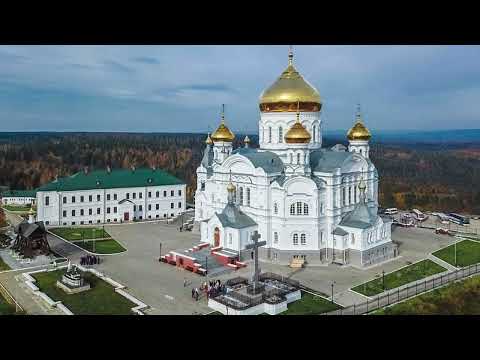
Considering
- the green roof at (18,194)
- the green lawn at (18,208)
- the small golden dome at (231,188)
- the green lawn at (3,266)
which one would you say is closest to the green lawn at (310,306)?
the small golden dome at (231,188)

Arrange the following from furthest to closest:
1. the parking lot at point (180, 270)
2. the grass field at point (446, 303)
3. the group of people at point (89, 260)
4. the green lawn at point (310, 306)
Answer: the group of people at point (89, 260) < the parking lot at point (180, 270) < the grass field at point (446, 303) < the green lawn at point (310, 306)

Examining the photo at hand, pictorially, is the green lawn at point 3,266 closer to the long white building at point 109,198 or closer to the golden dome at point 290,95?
the long white building at point 109,198

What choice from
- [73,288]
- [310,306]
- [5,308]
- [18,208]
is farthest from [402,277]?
[18,208]

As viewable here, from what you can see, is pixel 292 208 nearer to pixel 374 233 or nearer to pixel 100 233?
pixel 374 233

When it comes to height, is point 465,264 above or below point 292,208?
below

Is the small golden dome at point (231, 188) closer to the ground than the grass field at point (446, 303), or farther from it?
farther from it

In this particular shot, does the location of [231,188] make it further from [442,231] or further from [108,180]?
[442,231]
